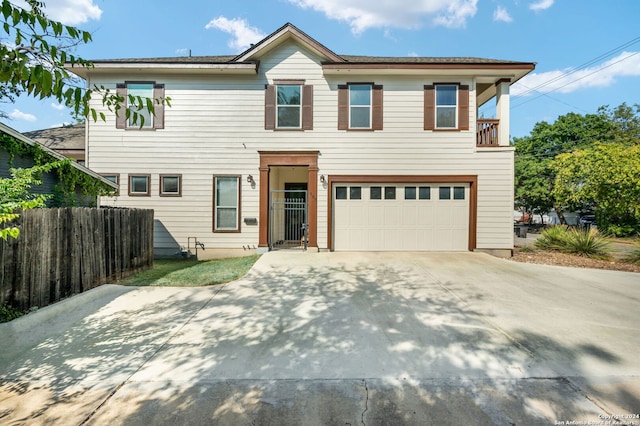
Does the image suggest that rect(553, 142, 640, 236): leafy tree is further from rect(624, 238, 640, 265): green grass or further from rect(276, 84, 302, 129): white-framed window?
rect(276, 84, 302, 129): white-framed window

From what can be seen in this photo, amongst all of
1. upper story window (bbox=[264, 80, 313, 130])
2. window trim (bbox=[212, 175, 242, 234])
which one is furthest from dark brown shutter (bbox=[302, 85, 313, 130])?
window trim (bbox=[212, 175, 242, 234])

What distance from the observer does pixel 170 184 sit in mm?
10352

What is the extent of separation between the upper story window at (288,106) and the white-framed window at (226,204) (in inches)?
92.4

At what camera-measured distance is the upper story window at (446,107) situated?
400 inches

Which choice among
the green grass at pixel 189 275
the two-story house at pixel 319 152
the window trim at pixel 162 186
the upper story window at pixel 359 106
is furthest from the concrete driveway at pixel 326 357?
the upper story window at pixel 359 106

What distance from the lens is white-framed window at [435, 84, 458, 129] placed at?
10250 mm

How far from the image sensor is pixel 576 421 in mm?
2465

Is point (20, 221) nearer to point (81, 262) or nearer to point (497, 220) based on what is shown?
point (81, 262)

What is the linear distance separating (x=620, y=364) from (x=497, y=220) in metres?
7.49

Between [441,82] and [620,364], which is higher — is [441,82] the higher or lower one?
the higher one

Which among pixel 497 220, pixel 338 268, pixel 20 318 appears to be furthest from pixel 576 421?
pixel 497 220

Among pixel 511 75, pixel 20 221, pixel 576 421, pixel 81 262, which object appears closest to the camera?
pixel 576 421

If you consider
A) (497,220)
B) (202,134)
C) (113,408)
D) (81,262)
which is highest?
(202,134)

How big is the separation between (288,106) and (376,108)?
3.05 metres
